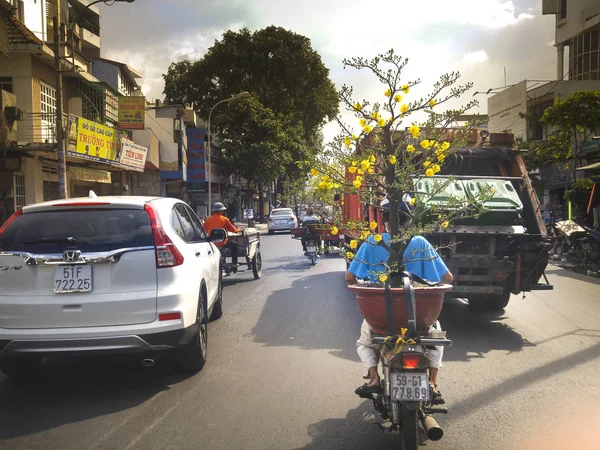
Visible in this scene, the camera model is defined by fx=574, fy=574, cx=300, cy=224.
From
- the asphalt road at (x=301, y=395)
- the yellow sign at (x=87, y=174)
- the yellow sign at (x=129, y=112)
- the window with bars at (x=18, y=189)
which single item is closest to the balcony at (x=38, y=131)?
the window with bars at (x=18, y=189)

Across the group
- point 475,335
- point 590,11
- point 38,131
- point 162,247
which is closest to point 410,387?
point 162,247

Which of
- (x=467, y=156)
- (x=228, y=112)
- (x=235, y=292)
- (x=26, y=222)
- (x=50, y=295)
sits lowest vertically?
(x=235, y=292)

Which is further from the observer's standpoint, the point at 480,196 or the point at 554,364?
the point at 554,364

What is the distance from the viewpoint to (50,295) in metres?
4.75

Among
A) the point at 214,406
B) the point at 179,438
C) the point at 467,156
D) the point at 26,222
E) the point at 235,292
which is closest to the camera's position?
the point at 179,438

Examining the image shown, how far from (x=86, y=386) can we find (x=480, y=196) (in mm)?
3859

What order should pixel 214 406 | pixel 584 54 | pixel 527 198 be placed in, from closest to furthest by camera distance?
pixel 214 406 → pixel 527 198 → pixel 584 54

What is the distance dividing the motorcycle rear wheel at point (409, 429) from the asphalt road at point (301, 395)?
44cm

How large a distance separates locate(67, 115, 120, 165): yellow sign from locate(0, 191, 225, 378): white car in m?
14.3

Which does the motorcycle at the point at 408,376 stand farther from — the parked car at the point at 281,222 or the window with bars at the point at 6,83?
the parked car at the point at 281,222

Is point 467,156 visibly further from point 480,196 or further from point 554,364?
point 480,196

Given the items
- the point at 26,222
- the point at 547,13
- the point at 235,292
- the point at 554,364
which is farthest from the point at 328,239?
the point at 547,13

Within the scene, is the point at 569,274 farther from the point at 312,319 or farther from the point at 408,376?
the point at 408,376

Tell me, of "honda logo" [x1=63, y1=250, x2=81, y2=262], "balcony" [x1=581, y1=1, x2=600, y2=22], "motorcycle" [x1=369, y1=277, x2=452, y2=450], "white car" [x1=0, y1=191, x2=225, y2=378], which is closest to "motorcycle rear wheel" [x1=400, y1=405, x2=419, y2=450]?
"motorcycle" [x1=369, y1=277, x2=452, y2=450]
